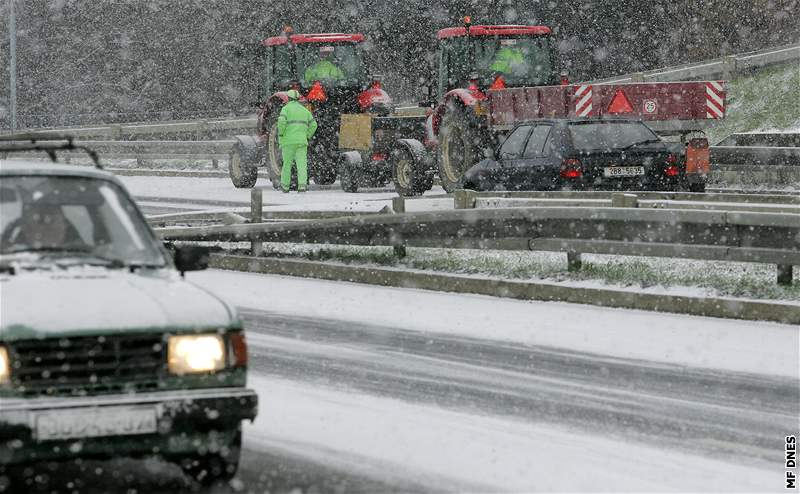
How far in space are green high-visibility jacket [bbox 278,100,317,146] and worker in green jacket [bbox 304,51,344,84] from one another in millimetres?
2654

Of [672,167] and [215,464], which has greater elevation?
[672,167]

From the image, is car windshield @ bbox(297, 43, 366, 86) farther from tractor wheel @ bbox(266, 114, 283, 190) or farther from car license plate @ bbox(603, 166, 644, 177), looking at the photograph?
car license plate @ bbox(603, 166, 644, 177)

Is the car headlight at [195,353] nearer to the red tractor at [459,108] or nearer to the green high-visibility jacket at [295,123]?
the red tractor at [459,108]

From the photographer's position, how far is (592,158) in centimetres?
1914

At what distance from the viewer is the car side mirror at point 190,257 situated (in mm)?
7621

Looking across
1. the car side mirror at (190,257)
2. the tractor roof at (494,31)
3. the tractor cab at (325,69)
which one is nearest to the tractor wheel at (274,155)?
the tractor cab at (325,69)

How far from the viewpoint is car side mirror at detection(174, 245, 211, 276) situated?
25.0ft

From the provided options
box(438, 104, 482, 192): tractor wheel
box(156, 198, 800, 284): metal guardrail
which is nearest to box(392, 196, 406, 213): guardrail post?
box(156, 198, 800, 284): metal guardrail

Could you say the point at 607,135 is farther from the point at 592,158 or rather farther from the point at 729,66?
the point at 729,66

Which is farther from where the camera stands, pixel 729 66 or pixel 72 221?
pixel 729 66

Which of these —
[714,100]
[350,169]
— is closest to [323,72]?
[350,169]

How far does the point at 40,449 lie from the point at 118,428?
0.33 meters

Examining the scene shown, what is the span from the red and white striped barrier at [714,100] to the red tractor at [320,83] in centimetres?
857

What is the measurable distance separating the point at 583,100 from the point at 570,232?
598cm
